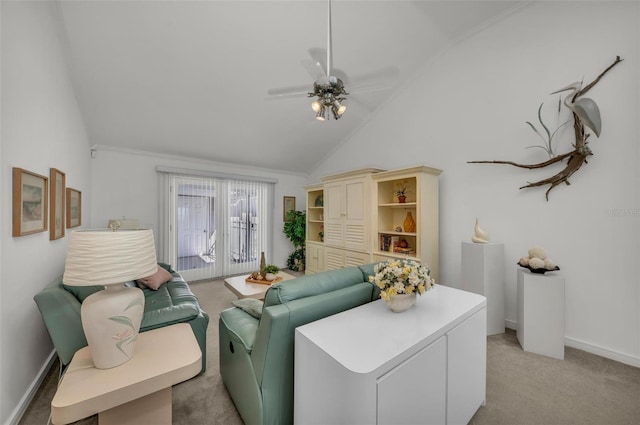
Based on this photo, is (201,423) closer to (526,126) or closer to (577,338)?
(577,338)

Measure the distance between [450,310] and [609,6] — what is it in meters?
3.07

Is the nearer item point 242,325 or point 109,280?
point 109,280

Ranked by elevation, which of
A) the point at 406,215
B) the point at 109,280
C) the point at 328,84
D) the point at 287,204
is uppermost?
the point at 328,84

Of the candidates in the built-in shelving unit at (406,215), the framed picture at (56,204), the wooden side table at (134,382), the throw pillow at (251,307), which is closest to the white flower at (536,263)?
the built-in shelving unit at (406,215)

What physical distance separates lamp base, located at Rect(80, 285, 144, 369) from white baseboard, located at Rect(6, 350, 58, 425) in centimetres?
91

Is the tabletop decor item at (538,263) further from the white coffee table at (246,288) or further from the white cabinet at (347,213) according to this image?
the white coffee table at (246,288)

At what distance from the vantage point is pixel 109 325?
117 centimetres

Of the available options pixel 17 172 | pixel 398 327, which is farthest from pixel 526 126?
pixel 17 172

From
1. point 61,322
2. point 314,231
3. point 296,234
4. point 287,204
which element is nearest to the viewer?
point 61,322

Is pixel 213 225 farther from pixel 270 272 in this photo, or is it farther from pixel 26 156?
pixel 26 156

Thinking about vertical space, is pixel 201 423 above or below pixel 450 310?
below

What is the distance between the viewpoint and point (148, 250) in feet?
4.14

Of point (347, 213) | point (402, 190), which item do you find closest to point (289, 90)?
point (347, 213)

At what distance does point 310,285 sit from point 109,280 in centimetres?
94
